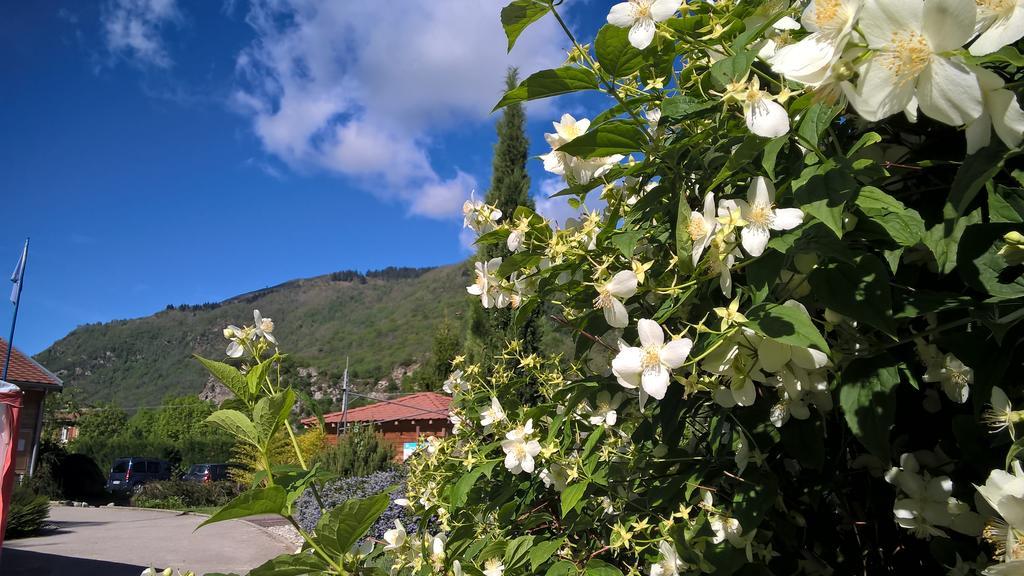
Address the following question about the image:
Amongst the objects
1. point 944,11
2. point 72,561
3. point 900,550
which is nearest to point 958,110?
point 944,11

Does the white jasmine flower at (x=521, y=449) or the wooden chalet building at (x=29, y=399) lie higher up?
the wooden chalet building at (x=29, y=399)

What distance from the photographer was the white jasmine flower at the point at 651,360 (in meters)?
0.80

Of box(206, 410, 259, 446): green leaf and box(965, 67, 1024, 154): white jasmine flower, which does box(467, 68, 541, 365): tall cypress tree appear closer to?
box(206, 410, 259, 446): green leaf

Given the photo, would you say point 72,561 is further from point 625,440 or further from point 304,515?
point 625,440

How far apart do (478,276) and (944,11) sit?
1038 mm

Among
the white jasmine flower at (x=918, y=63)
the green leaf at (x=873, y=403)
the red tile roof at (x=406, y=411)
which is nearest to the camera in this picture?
the white jasmine flower at (x=918, y=63)

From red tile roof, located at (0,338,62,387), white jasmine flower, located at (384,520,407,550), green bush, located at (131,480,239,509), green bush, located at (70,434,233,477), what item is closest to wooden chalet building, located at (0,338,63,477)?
red tile roof, located at (0,338,62,387)

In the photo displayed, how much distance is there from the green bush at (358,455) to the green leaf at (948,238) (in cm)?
1158

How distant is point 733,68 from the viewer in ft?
2.52

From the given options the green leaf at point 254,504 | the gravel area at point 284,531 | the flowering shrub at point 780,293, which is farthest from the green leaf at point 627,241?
the gravel area at point 284,531

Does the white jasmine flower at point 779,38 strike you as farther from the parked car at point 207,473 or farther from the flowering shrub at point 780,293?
the parked car at point 207,473

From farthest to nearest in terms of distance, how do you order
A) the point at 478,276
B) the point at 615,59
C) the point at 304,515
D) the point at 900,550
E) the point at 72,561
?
the point at 304,515 → the point at 72,561 → the point at 478,276 → the point at 900,550 → the point at 615,59

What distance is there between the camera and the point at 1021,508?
23.3 inches

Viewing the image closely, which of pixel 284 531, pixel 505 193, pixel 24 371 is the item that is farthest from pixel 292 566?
pixel 24 371
